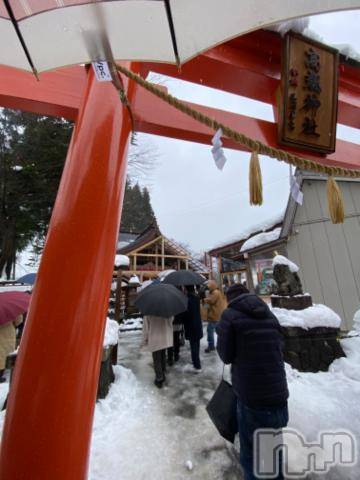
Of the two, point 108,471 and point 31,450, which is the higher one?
point 31,450

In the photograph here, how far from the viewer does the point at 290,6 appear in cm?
99

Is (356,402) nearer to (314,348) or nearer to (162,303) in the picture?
(314,348)

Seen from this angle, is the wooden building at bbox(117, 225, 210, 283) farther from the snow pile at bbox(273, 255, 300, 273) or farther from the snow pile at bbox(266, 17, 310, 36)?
the snow pile at bbox(266, 17, 310, 36)

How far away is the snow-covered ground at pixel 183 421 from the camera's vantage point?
2180 mm

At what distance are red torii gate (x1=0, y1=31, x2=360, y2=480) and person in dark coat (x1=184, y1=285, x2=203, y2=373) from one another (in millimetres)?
3390

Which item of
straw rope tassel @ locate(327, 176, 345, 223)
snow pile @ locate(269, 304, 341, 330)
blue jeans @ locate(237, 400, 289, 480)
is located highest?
straw rope tassel @ locate(327, 176, 345, 223)

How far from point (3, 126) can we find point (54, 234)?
38.8 ft

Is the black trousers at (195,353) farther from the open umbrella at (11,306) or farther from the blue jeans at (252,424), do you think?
the open umbrella at (11,306)

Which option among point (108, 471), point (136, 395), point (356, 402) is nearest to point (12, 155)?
point (136, 395)

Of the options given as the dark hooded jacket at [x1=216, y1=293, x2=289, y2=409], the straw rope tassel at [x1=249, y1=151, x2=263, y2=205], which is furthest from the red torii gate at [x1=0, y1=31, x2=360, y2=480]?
the dark hooded jacket at [x1=216, y1=293, x2=289, y2=409]

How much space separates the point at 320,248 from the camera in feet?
21.6

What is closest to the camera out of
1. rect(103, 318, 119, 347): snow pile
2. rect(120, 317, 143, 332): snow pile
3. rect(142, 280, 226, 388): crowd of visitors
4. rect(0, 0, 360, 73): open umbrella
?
rect(0, 0, 360, 73): open umbrella

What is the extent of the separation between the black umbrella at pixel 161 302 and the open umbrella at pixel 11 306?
1.99m

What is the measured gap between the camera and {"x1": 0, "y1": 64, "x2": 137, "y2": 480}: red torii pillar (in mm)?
1137
